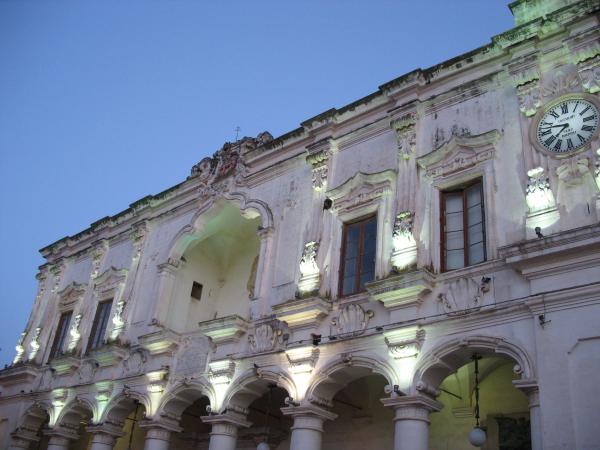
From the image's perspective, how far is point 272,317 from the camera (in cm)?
1412

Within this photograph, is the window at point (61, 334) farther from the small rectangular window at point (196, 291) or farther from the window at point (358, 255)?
the window at point (358, 255)

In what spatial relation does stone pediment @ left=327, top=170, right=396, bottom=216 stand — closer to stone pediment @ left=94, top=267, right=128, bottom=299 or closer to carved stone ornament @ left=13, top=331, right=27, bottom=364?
stone pediment @ left=94, top=267, right=128, bottom=299

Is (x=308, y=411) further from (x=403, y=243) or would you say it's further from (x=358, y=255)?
(x=403, y=243)

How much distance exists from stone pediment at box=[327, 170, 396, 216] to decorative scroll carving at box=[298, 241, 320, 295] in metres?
1.10

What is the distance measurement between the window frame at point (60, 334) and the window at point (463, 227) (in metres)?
13.9

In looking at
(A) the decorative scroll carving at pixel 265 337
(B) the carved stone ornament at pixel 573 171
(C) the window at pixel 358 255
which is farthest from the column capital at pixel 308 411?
(B) the carved stone ornament at pixel 573 171

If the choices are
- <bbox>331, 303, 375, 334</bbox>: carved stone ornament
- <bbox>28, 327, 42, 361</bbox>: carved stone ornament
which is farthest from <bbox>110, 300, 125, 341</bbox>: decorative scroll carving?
<bbox>331, 303, 375, 334</bbox>: carved stone ornament

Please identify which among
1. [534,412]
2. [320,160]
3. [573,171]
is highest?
[320,160]

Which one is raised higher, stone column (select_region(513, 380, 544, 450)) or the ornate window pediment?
the ornate window pediment

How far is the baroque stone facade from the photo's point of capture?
10180 millimetres

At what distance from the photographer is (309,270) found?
13.9 meters

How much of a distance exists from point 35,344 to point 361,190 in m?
13.7

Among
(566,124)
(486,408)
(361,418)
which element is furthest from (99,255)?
(566,124)

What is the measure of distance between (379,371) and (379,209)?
12.0ft
